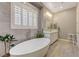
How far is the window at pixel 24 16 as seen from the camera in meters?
2.75

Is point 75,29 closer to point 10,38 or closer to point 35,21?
point 35,21

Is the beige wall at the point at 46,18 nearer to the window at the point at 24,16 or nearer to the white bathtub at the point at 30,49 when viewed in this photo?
the window at the point at 24,16

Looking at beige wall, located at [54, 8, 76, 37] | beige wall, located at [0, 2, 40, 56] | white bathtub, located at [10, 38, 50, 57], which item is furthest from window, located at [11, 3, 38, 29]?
beige wall, located at [54, 8, 76, 37]

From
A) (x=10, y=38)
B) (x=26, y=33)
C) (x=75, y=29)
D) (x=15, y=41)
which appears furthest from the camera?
(x=75, y=29)

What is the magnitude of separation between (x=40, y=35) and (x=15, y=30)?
1.35m

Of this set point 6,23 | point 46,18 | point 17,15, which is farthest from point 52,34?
point 6,23

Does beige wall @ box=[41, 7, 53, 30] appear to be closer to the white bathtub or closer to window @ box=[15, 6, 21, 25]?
the white bathtub

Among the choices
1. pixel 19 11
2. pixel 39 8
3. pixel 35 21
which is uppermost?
pixel 39 8

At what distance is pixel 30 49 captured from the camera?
9.34ft

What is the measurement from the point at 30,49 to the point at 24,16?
3.61 ft

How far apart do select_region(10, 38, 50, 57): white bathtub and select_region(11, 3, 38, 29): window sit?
57 centimetres

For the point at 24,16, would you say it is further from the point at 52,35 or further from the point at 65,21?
the point at 65,21

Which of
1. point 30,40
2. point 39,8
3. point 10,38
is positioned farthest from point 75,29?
point 10,38

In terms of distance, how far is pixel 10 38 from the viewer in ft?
8.22
